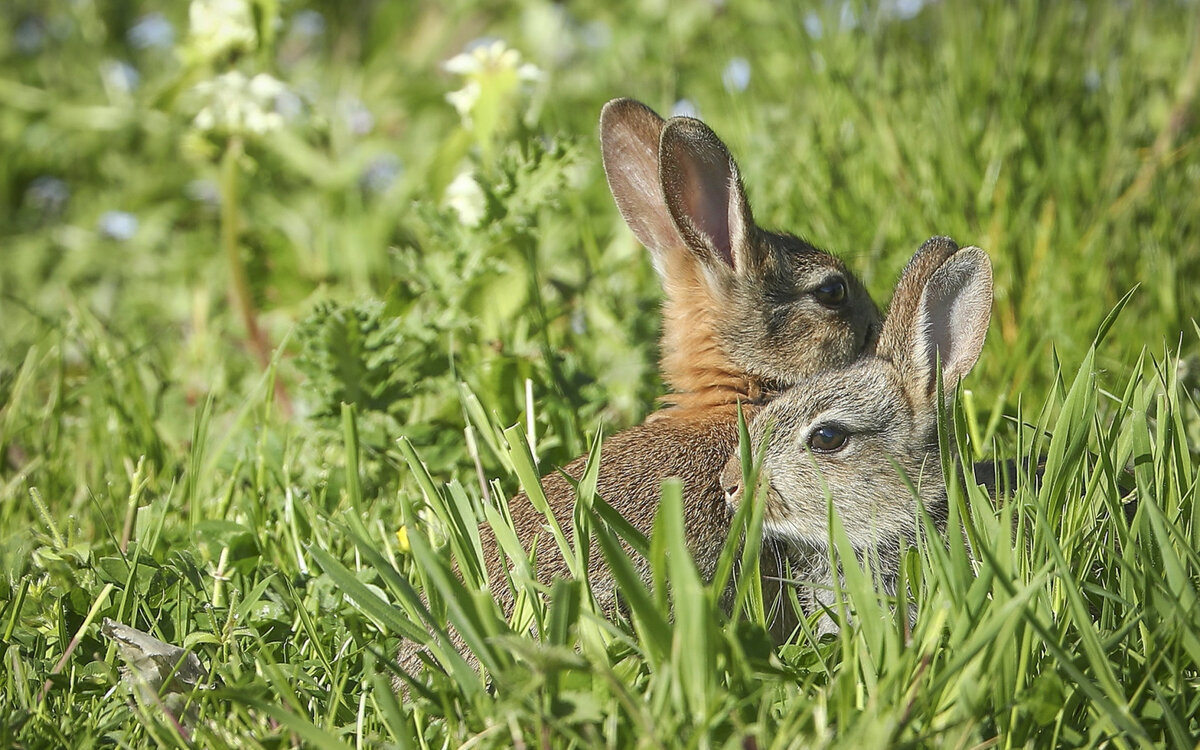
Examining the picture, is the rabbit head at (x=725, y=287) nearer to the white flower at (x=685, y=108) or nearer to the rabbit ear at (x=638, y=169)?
the rabbit ear at (x=638, y=169)

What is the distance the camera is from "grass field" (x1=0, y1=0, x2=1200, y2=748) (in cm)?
211

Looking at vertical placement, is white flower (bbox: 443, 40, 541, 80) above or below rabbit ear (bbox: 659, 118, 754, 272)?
above

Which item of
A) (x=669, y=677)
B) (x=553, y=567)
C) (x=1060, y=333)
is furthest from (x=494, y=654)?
(x=1060, y=333)

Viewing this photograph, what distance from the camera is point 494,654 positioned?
207 centimetres

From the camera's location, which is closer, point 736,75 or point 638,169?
point 638,169

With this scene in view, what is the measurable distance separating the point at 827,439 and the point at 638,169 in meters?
1.07

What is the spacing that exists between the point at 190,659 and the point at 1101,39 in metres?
4.32

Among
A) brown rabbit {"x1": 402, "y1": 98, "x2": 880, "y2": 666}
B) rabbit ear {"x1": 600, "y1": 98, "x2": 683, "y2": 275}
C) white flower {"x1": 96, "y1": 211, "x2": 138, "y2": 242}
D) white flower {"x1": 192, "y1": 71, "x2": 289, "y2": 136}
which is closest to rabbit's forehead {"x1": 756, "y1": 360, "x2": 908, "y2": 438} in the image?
brown rabbit {"x1": 402, "y1": 98, "x2": 880, "y2": 666}

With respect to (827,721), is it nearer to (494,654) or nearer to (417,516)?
(494,654)

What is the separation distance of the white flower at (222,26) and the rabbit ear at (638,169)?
1443 mm

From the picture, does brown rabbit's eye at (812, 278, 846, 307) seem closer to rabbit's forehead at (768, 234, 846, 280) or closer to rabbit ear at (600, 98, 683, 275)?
rabbit's forehead at (768, 234, 846, 280)

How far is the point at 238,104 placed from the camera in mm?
4305

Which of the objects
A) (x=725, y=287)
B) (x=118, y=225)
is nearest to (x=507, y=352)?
(x=725, y=287)

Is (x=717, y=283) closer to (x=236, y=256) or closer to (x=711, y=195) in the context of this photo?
(x=711, y=195)
